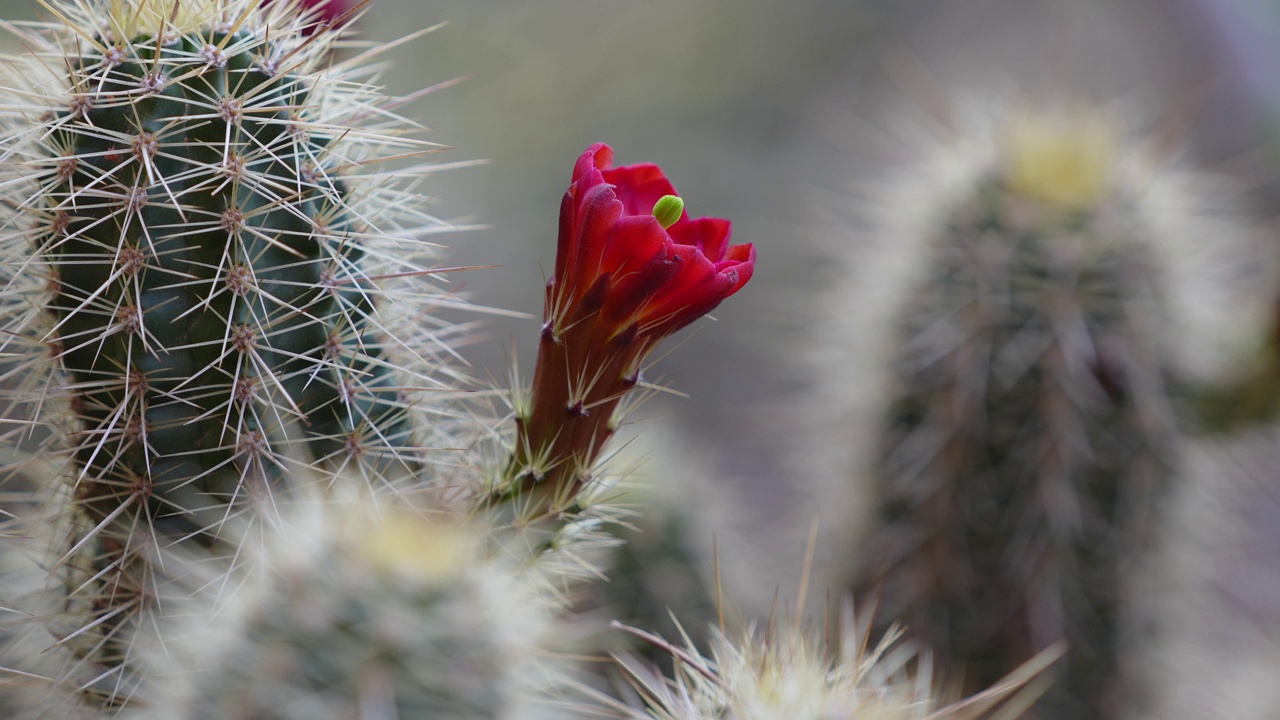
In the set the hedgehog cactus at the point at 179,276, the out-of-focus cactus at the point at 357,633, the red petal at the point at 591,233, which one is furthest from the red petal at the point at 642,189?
the out-of-focus cactus at the point at 357,633

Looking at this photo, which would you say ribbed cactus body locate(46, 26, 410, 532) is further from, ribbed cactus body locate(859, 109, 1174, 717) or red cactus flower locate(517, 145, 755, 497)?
ribbed cactus body locate(859, 109, 1174, 717)

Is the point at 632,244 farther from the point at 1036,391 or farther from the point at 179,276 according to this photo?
the point at 1036,391

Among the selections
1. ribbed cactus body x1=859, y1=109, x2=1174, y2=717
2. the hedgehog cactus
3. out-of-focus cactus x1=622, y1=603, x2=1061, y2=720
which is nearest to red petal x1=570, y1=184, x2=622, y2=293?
the hedgehog cactus

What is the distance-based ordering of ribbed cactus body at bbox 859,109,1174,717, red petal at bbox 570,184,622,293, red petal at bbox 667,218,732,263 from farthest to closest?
ribbed cactus body at bbox 859,109,1174,717
red petal at bbox 667,218,732,263
red petal at bbox 570,184,622,293

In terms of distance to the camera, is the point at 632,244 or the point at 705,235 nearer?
the point at 632,244

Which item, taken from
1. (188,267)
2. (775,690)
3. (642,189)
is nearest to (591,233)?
(642,189)
